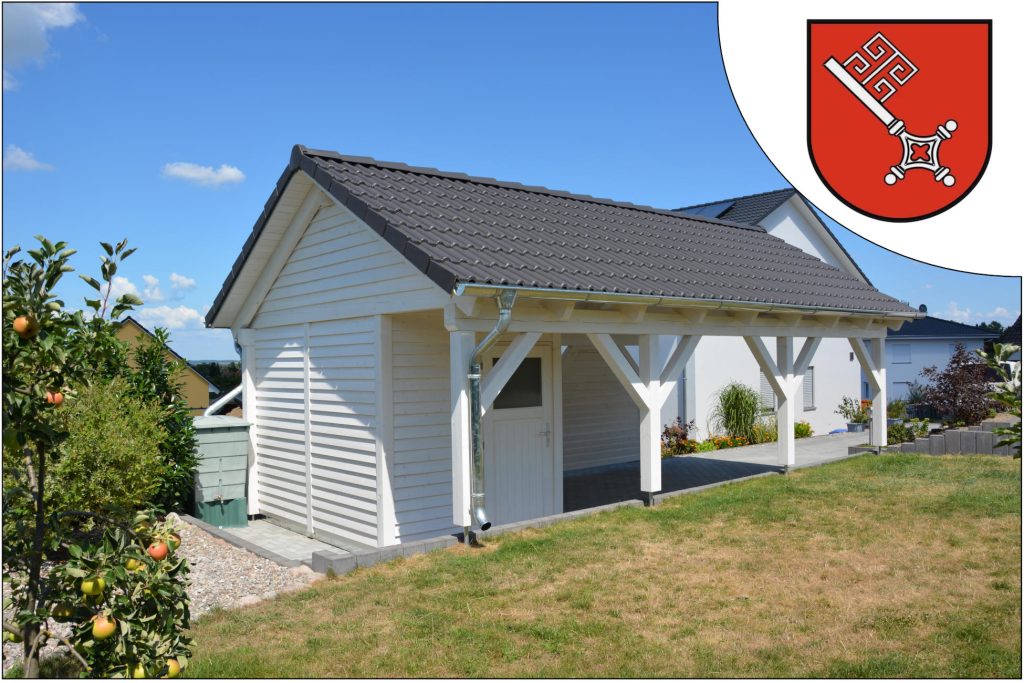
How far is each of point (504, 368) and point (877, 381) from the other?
868cm

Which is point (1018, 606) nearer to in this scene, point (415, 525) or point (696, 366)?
point (415, 525)

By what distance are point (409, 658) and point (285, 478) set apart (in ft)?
19.3

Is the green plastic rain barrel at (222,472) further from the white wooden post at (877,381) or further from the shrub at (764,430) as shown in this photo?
the shrub at (764,430)

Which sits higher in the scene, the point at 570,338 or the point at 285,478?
the point at 570,338

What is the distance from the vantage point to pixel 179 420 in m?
9.98

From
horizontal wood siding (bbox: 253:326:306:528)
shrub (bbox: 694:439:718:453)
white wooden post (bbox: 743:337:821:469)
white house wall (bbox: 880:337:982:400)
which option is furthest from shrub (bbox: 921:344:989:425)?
white house wall (bbox: 880:337:982:400)

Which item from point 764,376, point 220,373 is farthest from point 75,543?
point 220,373

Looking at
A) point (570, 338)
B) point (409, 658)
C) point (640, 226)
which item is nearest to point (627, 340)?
point (570, 338)

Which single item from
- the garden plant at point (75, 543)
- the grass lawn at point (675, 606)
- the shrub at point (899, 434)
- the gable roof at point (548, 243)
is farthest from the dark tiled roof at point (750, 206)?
the garden plant at point (75, 543)

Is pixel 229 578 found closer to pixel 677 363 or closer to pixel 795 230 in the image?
Result: pixel 677 363

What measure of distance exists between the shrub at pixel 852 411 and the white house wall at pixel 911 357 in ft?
40.8

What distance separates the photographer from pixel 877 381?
13.6 metres

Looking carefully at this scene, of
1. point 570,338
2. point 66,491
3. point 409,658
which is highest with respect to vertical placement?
point 570,338

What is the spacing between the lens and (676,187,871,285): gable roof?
1959cm
